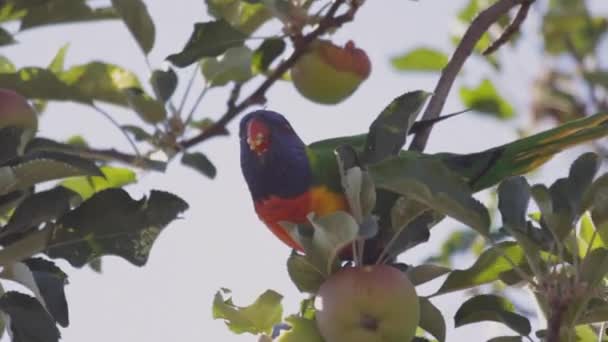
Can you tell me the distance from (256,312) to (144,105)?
1.18 m

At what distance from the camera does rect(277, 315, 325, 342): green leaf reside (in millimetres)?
2299

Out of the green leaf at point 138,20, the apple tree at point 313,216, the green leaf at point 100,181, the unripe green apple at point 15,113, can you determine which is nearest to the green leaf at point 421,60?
the apple tree at point 313,216

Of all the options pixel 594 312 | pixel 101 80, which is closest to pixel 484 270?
pixel 594 312

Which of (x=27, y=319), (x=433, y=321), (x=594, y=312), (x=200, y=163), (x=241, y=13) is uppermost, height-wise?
(x=241, y=13)

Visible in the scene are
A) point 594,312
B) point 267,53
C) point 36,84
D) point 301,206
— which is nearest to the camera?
point 594,312

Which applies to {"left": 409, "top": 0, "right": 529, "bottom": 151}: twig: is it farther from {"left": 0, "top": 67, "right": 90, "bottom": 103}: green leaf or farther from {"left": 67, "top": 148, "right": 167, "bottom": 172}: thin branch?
{"left": 0, "top": 67, "right": 90, "bottom": 103}: green leaf

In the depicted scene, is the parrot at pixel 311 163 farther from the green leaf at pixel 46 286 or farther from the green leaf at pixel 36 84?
the green leaf at pixel 46 286

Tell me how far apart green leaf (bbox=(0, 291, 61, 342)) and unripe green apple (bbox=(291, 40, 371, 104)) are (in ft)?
4.09

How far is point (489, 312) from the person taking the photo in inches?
95.1

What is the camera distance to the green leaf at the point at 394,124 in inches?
98.7

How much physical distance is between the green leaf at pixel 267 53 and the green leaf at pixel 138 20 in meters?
0.32

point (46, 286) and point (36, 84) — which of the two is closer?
point (46, 286)

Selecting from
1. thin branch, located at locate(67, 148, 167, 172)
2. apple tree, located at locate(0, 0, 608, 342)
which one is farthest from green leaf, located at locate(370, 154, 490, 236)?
thin branch, located at locate(67, 148, 167, 172)

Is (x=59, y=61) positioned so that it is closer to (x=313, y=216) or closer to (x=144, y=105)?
(x=144, y=105)
